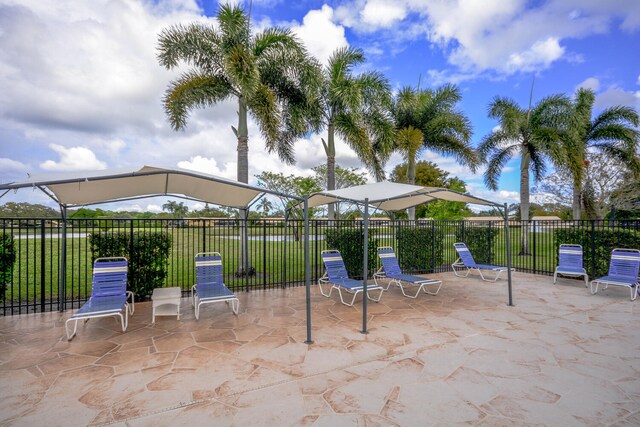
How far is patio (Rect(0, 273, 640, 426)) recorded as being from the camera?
296 cm

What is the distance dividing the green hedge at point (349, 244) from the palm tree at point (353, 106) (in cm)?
303

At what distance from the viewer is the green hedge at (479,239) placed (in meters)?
12.3

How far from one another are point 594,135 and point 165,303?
22.6 m

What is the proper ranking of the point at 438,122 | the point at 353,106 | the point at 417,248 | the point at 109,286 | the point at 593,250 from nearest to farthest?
the point at 109,286 < the point at 593,250 < the point at 417,248 < the point at 353,106 < the point at 438,122

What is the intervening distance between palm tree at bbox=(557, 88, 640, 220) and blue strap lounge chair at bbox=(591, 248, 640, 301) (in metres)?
8.82

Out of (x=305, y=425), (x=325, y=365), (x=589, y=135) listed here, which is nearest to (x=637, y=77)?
(x=589, y=135)

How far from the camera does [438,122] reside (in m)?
15.4

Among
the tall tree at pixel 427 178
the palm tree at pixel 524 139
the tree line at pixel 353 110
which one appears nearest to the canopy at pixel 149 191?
the tree line at pixel 353 110

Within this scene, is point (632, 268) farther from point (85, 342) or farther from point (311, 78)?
point (85, 342)

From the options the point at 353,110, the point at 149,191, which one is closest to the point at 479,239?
the point at 353,110

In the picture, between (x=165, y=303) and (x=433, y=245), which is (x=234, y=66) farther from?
(x=433, y=245)

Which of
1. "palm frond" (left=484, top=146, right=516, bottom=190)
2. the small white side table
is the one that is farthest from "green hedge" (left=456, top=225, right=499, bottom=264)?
the small white side table

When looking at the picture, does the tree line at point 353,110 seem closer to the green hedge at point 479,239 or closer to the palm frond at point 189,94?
the palm frond at point 189,94

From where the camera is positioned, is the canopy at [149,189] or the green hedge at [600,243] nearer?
the canopy at [149,189]
